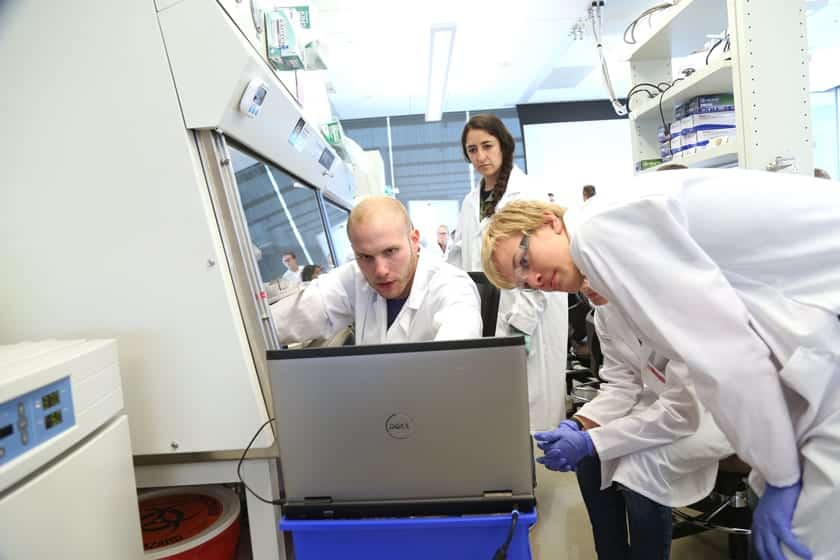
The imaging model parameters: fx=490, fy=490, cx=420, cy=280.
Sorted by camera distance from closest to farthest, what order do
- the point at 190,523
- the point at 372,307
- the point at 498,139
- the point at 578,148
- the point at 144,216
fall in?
1. the point at 144,216
2. the point at 190,523
3. the point at 372,307
4. the point at 498,139
5. the point at 578,148

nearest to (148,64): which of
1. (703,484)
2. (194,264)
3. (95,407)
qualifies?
(194,264)

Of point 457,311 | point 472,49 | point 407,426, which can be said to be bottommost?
point 407,426

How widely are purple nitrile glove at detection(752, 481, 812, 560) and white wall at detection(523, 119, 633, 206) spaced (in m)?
6.31

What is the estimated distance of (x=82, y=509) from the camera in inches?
28.8

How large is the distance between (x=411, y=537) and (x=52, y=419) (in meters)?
0.56

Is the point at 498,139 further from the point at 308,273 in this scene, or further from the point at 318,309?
the point at 318,309

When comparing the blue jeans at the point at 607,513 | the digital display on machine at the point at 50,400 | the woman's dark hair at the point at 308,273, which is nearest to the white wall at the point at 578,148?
the woman's dark hair at the point at 308,273

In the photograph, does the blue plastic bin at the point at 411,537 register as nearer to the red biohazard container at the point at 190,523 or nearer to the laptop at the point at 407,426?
the laptop at the point at 407,426

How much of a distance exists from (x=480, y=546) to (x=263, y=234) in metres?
1.20

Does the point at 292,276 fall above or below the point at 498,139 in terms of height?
below

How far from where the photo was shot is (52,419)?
0.69 meters

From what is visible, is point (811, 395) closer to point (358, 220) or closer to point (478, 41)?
point (358, 220)

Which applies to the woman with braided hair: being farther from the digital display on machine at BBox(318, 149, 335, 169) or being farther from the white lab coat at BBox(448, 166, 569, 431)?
the digital display on machine at BBox(318, 149, 335, 169)

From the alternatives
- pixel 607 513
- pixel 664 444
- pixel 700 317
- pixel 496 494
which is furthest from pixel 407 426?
pixel 607 513
